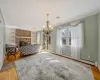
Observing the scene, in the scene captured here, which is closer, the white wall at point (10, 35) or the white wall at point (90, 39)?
the white wall at point (90, 39)

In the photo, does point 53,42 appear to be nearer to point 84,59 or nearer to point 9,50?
point 84,59

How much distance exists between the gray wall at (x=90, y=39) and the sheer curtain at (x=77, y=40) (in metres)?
0.20

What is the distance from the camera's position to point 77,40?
3.48 meters

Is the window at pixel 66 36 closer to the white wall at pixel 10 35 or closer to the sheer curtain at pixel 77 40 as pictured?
the sheer curtain at pixel 77 40

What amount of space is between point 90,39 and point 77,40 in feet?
2.03

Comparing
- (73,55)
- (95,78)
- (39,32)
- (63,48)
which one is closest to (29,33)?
(39,32)

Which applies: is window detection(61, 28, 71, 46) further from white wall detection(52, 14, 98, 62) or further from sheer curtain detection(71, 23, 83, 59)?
white wall detection(52, 14, 98, 62)

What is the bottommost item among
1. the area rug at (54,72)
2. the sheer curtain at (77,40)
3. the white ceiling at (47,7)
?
the area rug at (54,72)

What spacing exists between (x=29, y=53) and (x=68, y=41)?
293 cm

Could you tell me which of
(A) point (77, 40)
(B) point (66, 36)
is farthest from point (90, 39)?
(B) point (66, 36)

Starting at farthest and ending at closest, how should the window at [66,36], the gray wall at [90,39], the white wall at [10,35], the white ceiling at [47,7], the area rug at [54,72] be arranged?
the white wall at [10,35] < the window at [66,36] < the gray wall at [90,39] < the white ceiling at [47,7] < the area rug at [54,72]

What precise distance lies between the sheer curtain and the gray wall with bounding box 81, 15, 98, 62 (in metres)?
0.20

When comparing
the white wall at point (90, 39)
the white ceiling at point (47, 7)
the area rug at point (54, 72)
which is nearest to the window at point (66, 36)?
the white wall at point (90, 39)

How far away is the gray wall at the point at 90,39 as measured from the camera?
2.87m
